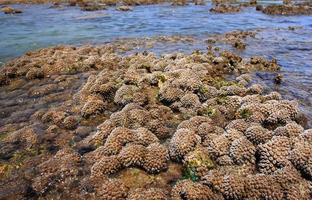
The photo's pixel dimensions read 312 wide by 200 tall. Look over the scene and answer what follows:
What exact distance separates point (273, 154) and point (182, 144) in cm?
197

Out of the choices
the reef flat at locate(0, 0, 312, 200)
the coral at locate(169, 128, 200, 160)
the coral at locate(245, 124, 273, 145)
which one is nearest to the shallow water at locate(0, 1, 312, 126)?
the reef flat at locate(0, 0, 312, 200)

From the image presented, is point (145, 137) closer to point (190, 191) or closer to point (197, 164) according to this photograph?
point (197, 164)

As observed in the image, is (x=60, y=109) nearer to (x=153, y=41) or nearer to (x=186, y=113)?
(x=186, y=113)

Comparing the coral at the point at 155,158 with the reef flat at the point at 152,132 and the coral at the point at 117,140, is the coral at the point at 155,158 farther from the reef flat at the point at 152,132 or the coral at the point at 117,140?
the coral at the point at 117,140

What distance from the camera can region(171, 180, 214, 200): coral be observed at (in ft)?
19.9

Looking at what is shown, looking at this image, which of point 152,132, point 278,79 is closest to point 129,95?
point 152,132

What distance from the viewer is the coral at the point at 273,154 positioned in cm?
671

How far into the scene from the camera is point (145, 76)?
11.9 metres

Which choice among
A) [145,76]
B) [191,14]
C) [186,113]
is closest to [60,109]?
[145,76]

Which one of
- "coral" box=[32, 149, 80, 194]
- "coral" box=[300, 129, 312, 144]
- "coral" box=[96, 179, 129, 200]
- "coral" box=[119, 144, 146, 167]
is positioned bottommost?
"coral" box=[32, 149, 80, 194]

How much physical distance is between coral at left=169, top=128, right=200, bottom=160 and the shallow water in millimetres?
4292

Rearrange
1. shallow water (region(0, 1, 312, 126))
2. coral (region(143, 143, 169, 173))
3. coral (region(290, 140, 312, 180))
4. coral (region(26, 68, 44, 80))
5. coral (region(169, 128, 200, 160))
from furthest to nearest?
1. shallow water (region(0, 1, 312, 126))
2. coral (region(26, 68, 44, 80))
3. coral (region(169, 128, 200, 160))
4. coral (region(143, 143, 169, 173))
5. coral (region(290, 140, 312, 180))

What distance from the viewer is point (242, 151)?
23.3ft

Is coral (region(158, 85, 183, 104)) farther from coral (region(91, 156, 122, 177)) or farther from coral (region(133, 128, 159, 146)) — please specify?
coral (region(91, 156, 122, 177))
